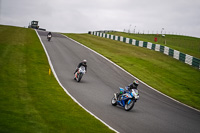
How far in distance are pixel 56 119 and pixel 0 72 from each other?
1038 cm

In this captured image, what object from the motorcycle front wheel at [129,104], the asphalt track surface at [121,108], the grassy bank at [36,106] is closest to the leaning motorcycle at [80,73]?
the asphalt track surface at [121,108]

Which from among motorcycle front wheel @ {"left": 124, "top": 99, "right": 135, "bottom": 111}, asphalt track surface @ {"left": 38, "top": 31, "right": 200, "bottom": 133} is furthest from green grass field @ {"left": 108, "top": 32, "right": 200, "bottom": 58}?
motorcycle front wheel @ {"left": 124, "top": 99, "right": 135, "bottom": 111}

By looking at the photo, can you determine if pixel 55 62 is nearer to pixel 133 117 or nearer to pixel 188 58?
pixel 133 117

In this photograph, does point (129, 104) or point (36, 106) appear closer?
point (36, 106)

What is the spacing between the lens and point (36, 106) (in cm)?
1272

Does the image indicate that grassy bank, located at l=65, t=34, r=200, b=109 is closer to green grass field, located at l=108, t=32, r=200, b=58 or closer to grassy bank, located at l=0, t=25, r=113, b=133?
grassy bank, located at l=0, t=25, r=113, b=133

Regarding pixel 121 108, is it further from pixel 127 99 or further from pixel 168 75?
pixel 168 75

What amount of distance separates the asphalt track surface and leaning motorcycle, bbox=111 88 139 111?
28cm

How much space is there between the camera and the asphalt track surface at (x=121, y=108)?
1208 cm

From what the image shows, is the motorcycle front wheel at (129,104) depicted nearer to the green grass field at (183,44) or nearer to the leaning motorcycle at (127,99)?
the leaning motorcycle at (127,99)

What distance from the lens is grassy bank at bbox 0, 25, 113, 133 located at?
9.98 metres

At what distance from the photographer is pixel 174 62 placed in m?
35.8

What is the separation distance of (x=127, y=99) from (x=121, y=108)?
85 centimetres

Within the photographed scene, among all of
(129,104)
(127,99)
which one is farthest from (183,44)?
(129,104)
